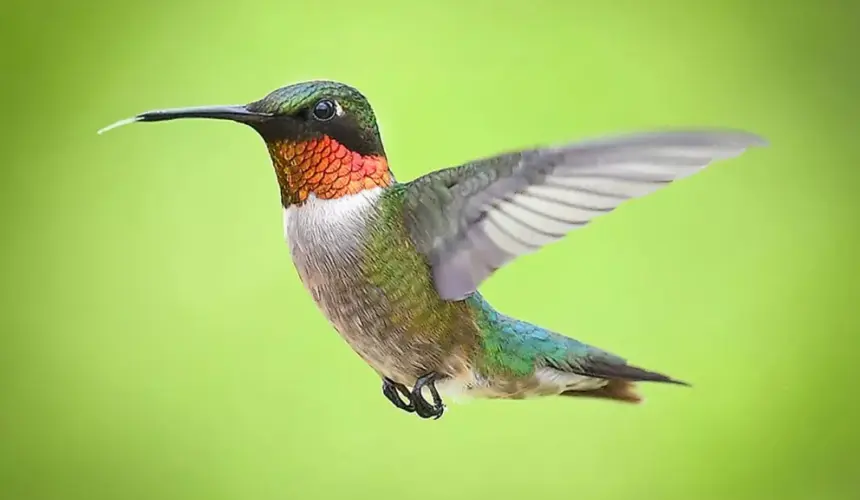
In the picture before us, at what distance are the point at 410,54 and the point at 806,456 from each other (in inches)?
35.8

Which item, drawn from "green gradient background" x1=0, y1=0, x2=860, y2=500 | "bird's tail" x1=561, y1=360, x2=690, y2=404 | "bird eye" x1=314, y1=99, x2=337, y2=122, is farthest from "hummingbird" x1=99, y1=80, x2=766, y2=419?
"green gradient background" x1=0, y1=0, x2=860, y2=500

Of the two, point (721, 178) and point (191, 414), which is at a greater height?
point (721, 178)

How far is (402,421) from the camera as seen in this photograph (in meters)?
1.28

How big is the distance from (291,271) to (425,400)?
40 cm

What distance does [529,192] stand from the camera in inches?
28.6

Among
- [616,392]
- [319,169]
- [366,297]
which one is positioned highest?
[319,169]

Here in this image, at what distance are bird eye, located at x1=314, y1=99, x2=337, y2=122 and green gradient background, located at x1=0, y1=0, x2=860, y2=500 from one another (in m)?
0.44

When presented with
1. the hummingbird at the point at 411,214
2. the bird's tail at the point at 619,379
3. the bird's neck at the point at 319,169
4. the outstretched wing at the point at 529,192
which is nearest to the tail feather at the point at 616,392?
the bird's tail at the point at 619,379

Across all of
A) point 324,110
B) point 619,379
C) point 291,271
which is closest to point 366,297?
point 324,110

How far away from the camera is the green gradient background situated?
127cm

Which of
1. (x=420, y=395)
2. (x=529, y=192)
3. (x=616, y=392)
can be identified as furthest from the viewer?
(x=616, y=392)

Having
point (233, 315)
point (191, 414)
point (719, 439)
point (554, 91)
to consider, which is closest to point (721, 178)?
point (554, 91)

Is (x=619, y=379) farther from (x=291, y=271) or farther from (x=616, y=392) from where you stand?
(x=291, y=271)

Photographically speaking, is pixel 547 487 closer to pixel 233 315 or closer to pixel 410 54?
pixel 233 315
